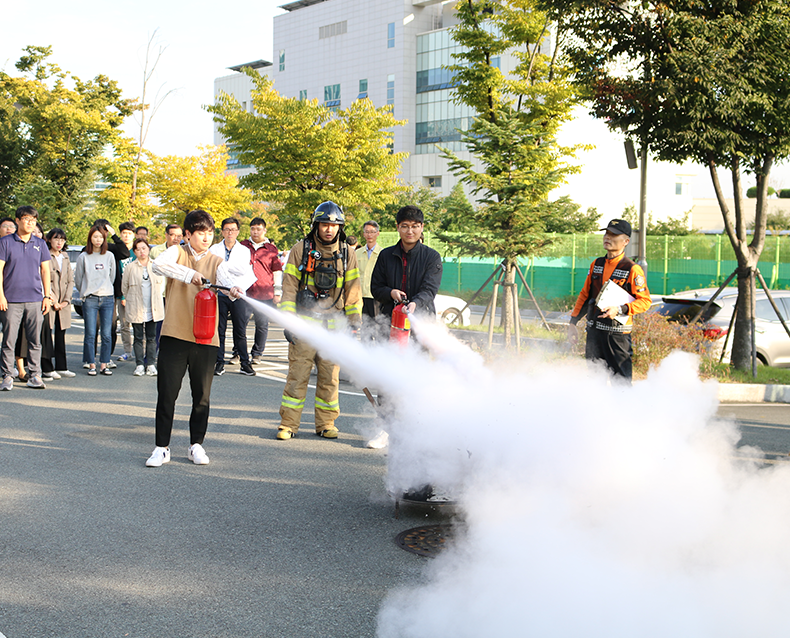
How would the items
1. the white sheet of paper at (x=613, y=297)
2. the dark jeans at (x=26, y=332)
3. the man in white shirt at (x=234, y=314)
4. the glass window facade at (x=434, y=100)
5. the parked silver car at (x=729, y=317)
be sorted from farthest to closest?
the glass window facade at (x=434, y=100) → the parked silver car at (x=729, y=317) → the man in white shirt at (x=234, y=314) → the dark jeans at (x=26, y=332) → the white sheet of paper at (x=613, y=297)

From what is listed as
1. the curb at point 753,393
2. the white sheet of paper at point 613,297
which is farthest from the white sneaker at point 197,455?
the curb at point 753,393

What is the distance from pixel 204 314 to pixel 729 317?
924 centimetres

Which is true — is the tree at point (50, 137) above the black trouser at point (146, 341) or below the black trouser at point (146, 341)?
above

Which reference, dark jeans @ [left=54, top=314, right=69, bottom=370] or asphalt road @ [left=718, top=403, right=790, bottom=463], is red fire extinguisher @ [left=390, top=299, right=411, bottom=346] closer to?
asphalt road @ [left=718, top=403, right=790, bottom=463]

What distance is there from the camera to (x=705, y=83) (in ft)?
32.7

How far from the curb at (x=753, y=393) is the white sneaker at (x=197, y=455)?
715 centimetres

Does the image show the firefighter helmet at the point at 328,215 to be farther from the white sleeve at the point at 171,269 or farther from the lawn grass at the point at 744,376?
the lawn grass at the point at 744,376

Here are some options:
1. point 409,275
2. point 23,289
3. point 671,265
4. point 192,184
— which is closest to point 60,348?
point 23,289

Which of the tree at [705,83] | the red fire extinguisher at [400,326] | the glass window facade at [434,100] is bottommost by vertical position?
the red fire extinguisher at [400,326]

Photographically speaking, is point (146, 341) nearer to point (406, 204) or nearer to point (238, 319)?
point (238, 319)

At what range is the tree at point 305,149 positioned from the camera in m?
22.5

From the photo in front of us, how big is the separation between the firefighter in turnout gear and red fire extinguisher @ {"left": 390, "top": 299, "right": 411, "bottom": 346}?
0.94m

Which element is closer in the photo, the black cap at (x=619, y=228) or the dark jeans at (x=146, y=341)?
the black cap at (x=619, y=228)

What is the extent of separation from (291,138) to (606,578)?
2052cm
